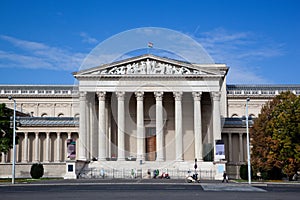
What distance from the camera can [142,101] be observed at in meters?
78.0

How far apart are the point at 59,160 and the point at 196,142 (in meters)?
30.0

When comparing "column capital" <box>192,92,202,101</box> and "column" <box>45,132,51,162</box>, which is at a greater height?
"column capital" <box>192,92,202,101</box>

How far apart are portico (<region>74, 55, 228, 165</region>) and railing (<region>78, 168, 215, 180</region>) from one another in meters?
4.52

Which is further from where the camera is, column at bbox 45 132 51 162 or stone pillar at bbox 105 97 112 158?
column at bbox 45 132 51 162

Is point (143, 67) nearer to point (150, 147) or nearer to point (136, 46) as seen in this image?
point (150, 147)

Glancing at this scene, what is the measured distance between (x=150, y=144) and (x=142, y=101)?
1073 centimetres

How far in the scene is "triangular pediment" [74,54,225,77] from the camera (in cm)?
7775

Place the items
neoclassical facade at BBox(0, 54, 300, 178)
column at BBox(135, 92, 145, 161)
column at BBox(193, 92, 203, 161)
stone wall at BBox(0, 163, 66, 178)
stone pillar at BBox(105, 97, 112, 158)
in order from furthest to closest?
stone wall at BBox(0, 163, 66, 178)
stone pillar at BBox(105, 97, 112, 158)
neoclassical facade at BBox(0, 54, 300, 178)
column at BBox(135, 92, 145, 161)
column at BBox(193, 92, 203, 161)

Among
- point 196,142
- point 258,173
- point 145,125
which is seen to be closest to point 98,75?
point 145,125

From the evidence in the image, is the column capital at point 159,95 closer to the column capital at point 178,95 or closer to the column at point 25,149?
the column capital at point 178,95

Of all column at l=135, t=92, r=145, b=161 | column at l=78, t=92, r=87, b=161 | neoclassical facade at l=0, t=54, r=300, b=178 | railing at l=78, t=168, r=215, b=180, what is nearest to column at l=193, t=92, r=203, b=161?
neoclassical facade at l=0, t=54, r=300, b=178

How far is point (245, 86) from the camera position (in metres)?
122

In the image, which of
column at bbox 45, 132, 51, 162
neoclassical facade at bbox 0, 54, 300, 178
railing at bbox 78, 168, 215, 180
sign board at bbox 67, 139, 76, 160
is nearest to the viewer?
sign board at bbox 67, 139, 76, 160

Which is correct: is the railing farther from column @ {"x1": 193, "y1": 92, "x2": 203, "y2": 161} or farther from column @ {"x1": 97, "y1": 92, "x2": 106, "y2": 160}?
column @ {"x1": 193, "y1": 92, "x2": 203, "y2": 161}
